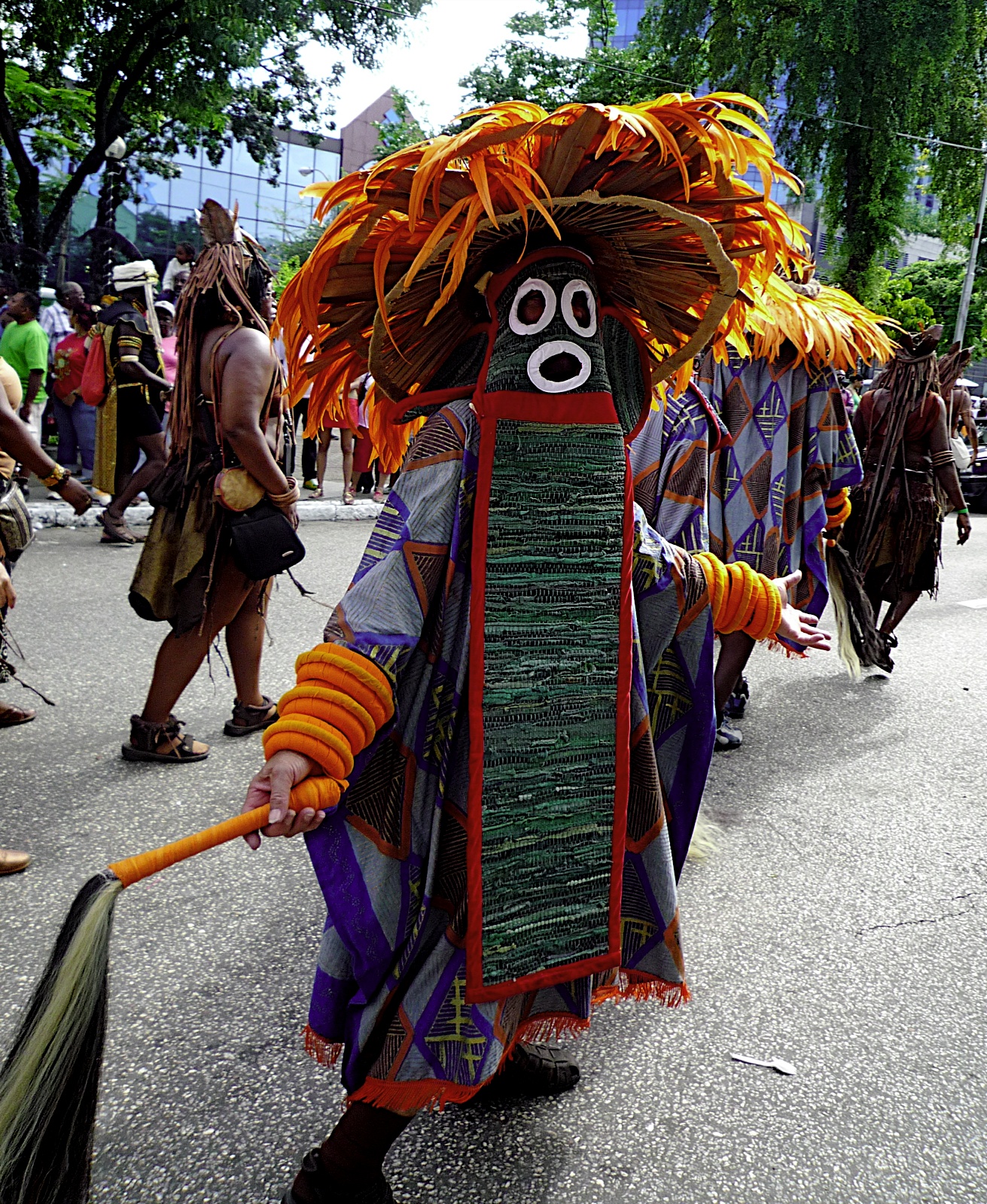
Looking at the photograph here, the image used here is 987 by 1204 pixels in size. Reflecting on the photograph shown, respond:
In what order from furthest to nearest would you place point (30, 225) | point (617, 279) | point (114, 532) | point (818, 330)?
point (30, 225) < point (114, 532) < point (818, 330) < point (617, 279)

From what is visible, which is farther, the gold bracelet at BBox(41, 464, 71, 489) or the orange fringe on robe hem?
the gold bracelet at BBox(41, 464, 71, 489)

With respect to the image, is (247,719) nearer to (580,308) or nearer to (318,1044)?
(318,1044)

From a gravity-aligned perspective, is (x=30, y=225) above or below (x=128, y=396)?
above

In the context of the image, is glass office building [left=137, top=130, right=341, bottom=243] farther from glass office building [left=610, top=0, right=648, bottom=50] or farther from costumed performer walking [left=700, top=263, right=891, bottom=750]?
costumed performer walking [left=700, top=263, right=891, bottom=750]

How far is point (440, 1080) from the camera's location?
164 centimetres

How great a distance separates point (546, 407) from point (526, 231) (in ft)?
0.96

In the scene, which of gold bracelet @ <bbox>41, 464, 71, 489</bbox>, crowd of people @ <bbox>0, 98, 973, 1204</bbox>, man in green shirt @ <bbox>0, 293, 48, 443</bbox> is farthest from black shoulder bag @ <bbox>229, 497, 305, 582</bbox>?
man in green shirt @ <bbox>0, 293, 48, 443</bbox>

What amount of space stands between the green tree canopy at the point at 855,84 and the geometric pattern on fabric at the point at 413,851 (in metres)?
15.3

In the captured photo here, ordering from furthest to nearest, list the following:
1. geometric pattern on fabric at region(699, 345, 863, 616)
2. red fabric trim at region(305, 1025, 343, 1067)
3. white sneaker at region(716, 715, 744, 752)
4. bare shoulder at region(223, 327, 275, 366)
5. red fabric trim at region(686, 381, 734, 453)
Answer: white sneaker at region(716, 715, 744, 752) → geometric pattern on fabric at region(699, 345, 863, 616) → bare shoulder at region(223, 327, 275, 366) → red fabric trim at region(686, 381, 734, 453) → red fabric trim at region(305, 1025, 343, 1067)

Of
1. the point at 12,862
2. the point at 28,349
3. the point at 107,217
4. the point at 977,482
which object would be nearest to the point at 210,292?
the point at 12,862

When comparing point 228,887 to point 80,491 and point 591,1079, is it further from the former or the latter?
point 80,491

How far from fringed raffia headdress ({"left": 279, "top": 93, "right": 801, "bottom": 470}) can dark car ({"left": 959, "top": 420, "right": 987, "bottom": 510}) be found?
13516 mm

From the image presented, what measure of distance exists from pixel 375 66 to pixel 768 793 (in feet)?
43.8

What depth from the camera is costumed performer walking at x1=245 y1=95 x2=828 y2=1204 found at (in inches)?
64.7
